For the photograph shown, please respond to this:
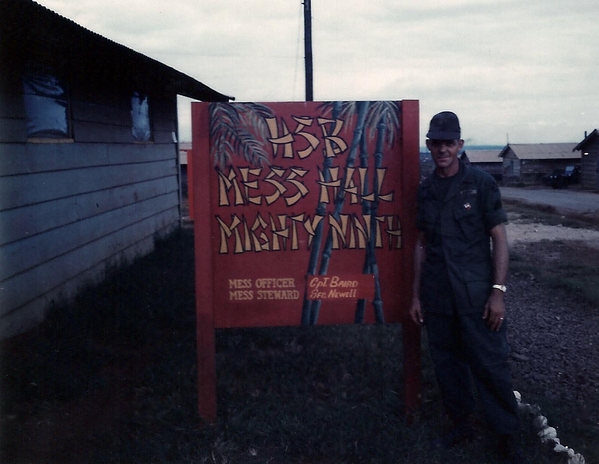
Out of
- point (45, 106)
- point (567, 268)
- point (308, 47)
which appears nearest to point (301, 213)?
point (45, 106)

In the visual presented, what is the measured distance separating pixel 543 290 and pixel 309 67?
31.5 feet

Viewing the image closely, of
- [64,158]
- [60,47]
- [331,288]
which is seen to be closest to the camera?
[331,288]

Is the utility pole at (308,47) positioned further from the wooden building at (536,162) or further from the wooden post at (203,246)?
the wooden building at (536,162)

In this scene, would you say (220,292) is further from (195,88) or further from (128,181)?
(195,88)

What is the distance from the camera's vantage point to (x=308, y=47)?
15.6 m

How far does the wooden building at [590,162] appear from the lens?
35.4 metres

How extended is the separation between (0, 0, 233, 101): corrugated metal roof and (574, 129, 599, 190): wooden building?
1303 inches

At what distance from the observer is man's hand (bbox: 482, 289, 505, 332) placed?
3.14 metres

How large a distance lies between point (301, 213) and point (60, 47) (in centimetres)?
351

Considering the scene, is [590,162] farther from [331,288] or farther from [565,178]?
[331,288]

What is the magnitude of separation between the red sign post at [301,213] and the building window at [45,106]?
293 cm

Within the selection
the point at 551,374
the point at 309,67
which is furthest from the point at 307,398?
the point at 309,67

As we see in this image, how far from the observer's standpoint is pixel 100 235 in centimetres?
740

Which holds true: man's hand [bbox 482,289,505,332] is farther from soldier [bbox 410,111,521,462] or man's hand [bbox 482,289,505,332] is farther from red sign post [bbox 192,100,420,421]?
red sign post [bbox 192,100,420,421]
